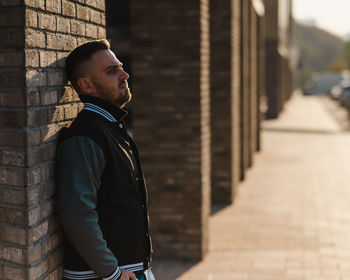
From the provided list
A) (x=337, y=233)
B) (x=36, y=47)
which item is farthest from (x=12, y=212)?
(x=337, y=233)

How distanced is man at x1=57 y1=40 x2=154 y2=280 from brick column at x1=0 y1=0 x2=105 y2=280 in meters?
0.09

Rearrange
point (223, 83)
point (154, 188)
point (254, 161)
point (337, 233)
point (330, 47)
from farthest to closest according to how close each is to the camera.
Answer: point (330, 47) < point (254, 161) < point (223, 83) < point (337, 233) < point (154, 188)

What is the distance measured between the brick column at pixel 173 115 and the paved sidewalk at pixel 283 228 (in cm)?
47

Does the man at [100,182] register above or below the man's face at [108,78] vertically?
below

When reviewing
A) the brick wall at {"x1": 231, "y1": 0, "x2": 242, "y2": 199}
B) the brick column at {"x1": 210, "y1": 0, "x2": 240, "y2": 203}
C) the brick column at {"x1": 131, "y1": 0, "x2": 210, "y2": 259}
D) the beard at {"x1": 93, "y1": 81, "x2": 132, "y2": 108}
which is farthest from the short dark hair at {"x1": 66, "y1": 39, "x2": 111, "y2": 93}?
the brick wall at {"x1": 231, "y1": 0, "x2": 242, "y2": 199}

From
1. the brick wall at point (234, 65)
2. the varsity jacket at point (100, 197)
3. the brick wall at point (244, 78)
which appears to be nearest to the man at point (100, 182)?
the varsity jacket at point (100, 197)

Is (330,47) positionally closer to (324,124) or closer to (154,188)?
(324,124)

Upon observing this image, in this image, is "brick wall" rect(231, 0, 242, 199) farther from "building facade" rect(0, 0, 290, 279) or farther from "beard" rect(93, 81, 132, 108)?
"beard" rect(93, 81, 132, 108)

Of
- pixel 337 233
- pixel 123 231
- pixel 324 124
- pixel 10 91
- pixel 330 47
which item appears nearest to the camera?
pixel 10 91

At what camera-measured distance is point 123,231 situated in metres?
2.60

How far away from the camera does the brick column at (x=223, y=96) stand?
845 centimetres

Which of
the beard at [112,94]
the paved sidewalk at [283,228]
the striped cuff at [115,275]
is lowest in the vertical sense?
the paved sidewalk at [283,228]

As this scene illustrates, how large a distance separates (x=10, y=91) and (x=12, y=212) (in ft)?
1.75

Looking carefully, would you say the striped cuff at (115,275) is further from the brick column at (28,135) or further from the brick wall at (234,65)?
the brick wall at (234,65)
